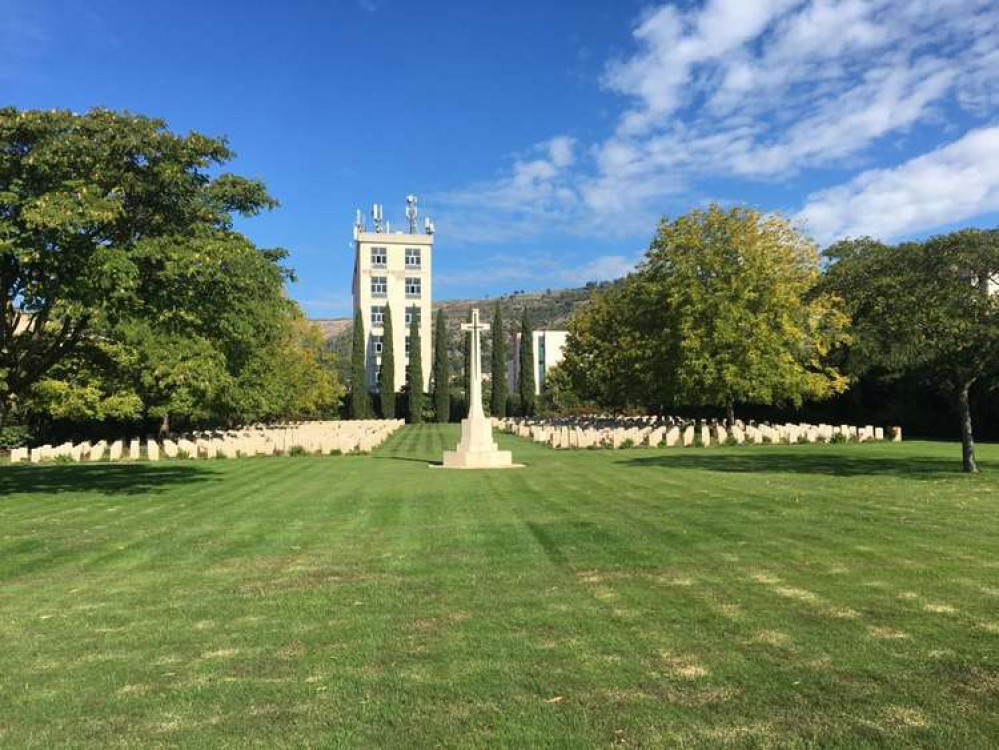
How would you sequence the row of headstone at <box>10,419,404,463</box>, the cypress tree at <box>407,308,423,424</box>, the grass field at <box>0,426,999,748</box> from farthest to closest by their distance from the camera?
the cypress tree at <box>407,308,423,424</box> < the row of headstone at <box>10,419,404,463</box> < the grass field at <box>0,426,999,748</box>

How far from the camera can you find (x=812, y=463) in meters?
20.7

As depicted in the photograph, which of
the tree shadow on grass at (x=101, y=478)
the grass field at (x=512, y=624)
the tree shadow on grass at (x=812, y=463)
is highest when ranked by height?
the tree shadow on grass at (x=812, y=463)

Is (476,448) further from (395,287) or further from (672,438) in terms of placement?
(395,287)

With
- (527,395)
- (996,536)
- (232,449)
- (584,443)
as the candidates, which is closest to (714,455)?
(584,443)

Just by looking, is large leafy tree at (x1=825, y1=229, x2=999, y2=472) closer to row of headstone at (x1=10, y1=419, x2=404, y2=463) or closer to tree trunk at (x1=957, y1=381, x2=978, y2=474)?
tree trunk at (x1=957, y1=381, x2=978, y2=474)

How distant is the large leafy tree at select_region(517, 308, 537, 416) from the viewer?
71562 mm

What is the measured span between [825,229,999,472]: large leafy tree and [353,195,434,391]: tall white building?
190 feet

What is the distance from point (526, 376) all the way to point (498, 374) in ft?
10.2

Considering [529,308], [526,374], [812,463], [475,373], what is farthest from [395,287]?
[529,308]

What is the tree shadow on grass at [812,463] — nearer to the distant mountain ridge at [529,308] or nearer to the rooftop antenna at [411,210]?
the rooftop antenna at [411,210]

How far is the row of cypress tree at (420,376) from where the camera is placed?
221 ft

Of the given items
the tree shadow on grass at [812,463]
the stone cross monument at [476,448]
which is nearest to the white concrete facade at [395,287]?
the stone cross monument at [476,448]

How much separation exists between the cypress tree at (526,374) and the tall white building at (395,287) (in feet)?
31.4

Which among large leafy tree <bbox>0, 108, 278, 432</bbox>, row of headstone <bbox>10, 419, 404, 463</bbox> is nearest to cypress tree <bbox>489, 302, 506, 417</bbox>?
row of headstone <bbox>10, 419, 404, 463</bbox>
